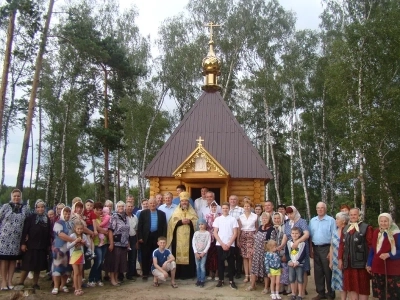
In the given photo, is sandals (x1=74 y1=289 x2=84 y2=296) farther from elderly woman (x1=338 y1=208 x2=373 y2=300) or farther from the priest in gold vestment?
elderly woman (x1=338 y1=208 x2=373 y2=300)

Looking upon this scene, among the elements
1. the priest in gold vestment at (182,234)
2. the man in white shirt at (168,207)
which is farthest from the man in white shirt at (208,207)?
the man in white shirt at (168,207)

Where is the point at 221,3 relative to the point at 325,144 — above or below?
above

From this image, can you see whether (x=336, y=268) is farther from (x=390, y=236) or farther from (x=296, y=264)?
(x=390, y=236)

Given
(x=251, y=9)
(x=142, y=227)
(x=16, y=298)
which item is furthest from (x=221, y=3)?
(x=16, y=298)

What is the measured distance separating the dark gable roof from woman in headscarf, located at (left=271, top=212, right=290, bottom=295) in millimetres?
4817

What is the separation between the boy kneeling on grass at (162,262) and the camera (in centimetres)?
723

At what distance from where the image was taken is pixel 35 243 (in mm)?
6973

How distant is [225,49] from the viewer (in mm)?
23719

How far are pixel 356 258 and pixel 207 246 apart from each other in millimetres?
2597

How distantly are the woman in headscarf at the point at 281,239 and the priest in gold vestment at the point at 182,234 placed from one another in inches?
65.8

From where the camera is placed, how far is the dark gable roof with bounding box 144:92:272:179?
12094 millimetres

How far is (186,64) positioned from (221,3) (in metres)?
4.32

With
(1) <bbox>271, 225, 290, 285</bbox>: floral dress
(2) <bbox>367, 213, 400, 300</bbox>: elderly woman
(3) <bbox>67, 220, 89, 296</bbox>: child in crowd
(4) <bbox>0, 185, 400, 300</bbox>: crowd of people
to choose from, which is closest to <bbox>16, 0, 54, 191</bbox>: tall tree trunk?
(4) <bbox>0, 185, 400, 300</bbox>: crowd of people

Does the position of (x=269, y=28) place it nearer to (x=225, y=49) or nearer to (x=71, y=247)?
(x=225, y=49)
